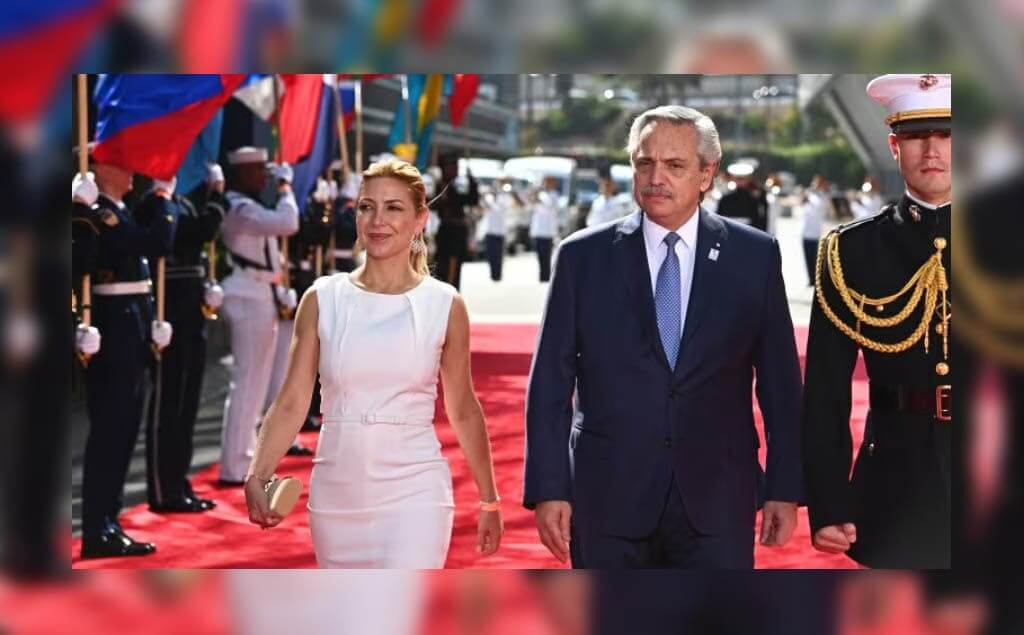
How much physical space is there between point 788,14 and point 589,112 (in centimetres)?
447

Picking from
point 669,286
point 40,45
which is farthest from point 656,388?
point 40,45

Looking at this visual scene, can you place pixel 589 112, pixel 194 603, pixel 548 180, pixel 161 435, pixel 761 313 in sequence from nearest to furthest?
1. pixel 761 313
2. pixel 194 603
3. pixel 161 435
4. pixel 589 112
5. pixel 548 180

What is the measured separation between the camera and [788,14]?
195 inches

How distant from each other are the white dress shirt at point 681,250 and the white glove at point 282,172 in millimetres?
4381

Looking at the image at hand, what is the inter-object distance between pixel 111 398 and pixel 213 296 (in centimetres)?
114

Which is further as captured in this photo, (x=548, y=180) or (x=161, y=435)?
(x=548, y=180)

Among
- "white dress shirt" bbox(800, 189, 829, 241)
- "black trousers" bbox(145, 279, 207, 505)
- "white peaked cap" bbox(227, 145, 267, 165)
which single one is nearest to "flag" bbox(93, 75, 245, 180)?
"black trousers" bbox(145, 279, 207, 505)

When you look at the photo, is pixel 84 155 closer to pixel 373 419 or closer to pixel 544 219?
pixel 373 419

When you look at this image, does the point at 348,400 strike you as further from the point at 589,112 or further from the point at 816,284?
the point at 589,112

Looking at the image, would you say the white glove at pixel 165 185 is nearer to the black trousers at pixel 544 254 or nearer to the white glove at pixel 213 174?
the white glove at pixel 213 174

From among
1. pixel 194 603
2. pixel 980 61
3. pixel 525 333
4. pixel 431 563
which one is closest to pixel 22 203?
pixel 194 603

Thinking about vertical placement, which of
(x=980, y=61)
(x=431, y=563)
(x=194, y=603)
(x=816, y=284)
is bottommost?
(x=194, y=603)

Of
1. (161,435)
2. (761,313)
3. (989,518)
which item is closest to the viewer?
(761,313)

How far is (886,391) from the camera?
419cm
